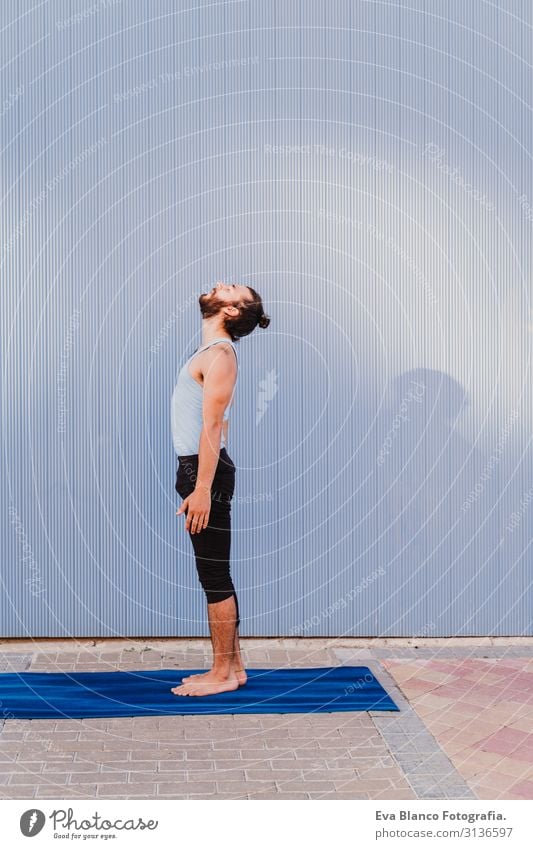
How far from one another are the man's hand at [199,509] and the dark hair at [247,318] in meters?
0.81

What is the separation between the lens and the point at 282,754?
4.19 meters


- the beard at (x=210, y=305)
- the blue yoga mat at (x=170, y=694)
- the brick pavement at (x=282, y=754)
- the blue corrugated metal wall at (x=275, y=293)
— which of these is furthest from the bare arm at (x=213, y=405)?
the brick pavement at (x=282, y=754)

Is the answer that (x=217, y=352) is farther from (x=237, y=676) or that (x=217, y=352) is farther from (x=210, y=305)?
(x=237, y=676)

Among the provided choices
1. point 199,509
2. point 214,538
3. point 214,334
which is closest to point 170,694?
point 214,538

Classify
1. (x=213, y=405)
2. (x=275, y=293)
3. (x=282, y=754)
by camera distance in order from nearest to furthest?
1. (x=282, y=754)
2. (x=213, y=405)
3. (x=275, y=293)

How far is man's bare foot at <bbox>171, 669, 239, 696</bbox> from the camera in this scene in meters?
4.93

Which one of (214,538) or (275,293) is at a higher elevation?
(275,293)

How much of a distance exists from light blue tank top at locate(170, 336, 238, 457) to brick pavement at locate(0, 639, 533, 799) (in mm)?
1271

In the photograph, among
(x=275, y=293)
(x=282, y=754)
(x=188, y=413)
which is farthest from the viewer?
(x=275, y=293)

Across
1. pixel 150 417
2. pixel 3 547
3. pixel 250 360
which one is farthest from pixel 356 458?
pixel 3 547

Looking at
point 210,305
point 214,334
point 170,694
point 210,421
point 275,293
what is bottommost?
point 170,694

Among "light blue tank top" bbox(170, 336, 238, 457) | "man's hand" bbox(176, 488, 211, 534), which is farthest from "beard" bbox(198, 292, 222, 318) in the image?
"man's hand" bbox(176, 488, 211, 534)

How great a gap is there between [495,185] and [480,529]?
6.34ft

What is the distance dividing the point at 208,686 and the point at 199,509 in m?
0.85
